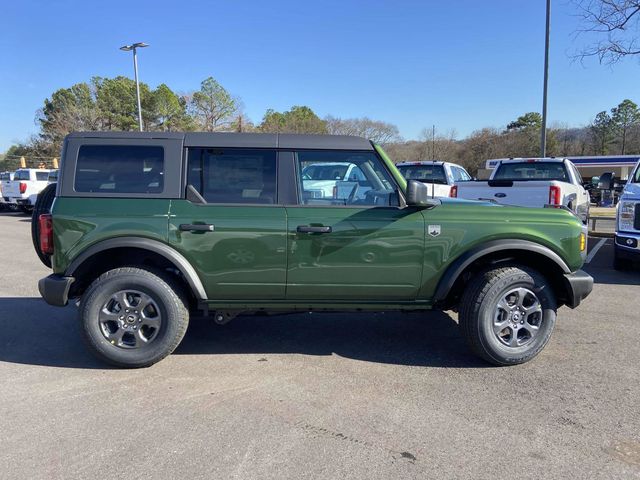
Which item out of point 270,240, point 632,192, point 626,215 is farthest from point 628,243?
point 270,240

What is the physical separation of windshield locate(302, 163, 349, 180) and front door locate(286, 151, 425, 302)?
0.01m

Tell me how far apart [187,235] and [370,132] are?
1956 inches

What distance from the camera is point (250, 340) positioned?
4.75 m

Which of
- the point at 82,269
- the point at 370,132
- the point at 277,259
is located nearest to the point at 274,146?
the point at 277,259

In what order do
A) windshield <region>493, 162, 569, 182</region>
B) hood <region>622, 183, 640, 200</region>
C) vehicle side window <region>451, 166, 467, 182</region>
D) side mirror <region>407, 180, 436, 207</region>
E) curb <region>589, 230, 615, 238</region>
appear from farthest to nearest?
curb <region>589, 230, 615, 238</region>
vehicle side window <region>451, 166, 467, 182</region>
windshield <region>493, 162, 569, 182</region>
hood <region>622, 183, 640, 200</region>
side mirror <region>407, 180, 436, 207</region>

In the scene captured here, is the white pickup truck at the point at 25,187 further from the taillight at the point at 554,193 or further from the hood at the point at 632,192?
the hood at the point at 632,192

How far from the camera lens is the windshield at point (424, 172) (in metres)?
12.3

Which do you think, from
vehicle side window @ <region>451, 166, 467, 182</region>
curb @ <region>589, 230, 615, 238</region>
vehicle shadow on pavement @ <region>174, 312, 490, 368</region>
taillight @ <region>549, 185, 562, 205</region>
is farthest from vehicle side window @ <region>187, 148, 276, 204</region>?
curb @ <region>589, 230, 615, 238</region>

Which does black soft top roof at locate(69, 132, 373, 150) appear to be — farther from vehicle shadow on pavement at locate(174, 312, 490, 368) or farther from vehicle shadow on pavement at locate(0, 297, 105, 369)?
vehicle shadow on pavement at locate(174, 312, 490, 368)

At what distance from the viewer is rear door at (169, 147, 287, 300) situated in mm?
3904

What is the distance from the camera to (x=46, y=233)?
395 cm

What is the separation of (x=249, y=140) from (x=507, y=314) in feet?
8.63

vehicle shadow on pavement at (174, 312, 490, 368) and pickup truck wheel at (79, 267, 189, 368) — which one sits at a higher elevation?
pickup truck wheel at (79, 267, 189, 368)

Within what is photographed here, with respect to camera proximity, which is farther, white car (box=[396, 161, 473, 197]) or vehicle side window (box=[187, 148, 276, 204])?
white car (box=[396, 161, 473, 197])
